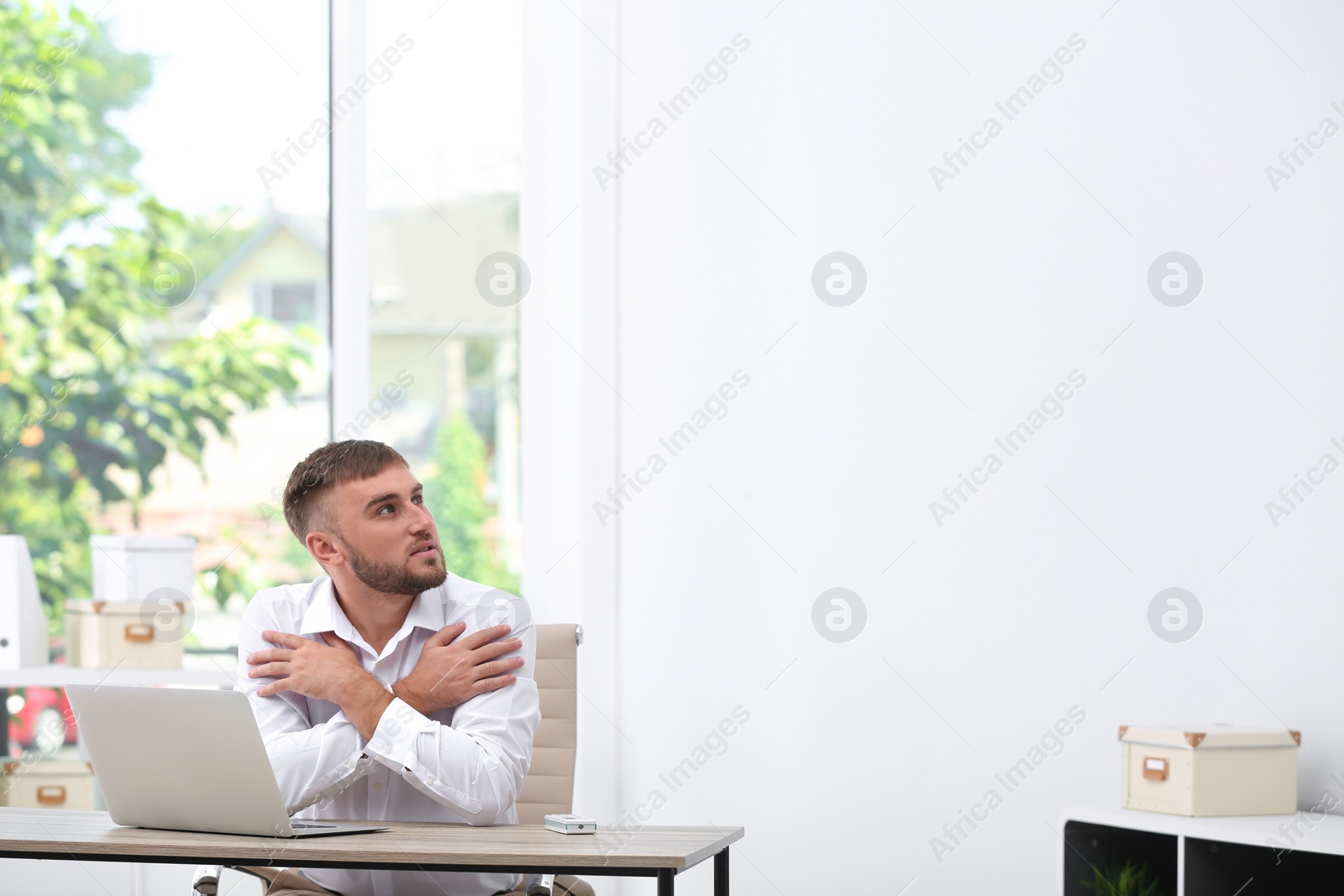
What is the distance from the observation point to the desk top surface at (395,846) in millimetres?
1568

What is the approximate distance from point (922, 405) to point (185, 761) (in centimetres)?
180

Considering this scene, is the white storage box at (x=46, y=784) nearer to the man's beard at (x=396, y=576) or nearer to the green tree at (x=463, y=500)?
the green tree at (x=463, y=500)

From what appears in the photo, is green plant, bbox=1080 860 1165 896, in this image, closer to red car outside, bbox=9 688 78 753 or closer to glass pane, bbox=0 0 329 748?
glass pane, bbox=0 0 329 748

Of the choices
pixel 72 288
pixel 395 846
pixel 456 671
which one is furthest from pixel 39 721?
pixel 395 846

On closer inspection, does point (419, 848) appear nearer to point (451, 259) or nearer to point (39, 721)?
point (451, 259)

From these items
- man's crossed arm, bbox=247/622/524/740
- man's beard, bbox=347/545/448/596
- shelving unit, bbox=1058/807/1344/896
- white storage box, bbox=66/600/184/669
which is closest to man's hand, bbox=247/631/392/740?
man's crossed arm, bbox=247/622/524/740

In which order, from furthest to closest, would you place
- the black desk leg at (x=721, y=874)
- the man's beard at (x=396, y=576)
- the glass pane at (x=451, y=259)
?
1. the glass pane at (x=451, y=259)
2. the man's beard at (x=396, y=576)
3. the black desk leg at (x=721, y=874)

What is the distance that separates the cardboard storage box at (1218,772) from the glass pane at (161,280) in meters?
2.60

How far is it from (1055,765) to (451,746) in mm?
1397

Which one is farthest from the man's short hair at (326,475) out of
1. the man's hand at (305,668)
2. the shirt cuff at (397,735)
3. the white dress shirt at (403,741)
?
the shirt cuff at (397,735)

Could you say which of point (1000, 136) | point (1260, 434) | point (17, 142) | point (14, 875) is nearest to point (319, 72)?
point (17, 142)

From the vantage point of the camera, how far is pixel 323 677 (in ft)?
6.41

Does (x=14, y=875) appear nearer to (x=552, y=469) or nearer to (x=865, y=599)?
(x=552, y=469)

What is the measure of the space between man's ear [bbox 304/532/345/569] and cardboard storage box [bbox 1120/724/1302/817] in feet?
4.81
